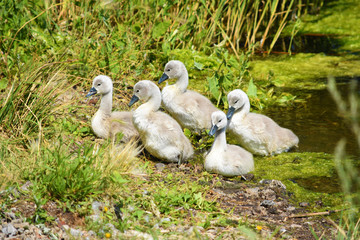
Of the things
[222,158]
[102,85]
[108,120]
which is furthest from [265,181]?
[102,85]

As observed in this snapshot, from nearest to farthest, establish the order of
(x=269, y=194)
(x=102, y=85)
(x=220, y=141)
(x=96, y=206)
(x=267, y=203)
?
(x=96, y=206), (x=267, y=203), (x=269, y=194), (x=220, y=141), (x=102, y=85)

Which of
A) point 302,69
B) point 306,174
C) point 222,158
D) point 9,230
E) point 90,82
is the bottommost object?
point 302,69

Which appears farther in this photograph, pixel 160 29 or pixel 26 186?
pixel 160 29

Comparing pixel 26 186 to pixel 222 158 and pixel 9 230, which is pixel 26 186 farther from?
pixel 222 158

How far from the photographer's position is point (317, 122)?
6711 mm

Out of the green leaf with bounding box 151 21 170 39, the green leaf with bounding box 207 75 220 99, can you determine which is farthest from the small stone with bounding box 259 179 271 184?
the green leaf with bounding box 151 21 170 39

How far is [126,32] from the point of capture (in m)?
7.17

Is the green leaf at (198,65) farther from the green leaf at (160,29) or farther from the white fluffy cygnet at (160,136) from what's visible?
the white fluffy cygnet at (160,136)

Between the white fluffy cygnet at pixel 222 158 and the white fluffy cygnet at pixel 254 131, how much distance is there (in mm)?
476

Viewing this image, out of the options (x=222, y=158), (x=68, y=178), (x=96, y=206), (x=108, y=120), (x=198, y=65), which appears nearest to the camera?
(x=68, y=178)

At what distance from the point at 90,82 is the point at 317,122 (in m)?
2.94

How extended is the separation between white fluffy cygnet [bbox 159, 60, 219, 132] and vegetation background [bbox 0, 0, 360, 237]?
0.23 meters

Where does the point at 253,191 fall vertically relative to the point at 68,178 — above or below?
below

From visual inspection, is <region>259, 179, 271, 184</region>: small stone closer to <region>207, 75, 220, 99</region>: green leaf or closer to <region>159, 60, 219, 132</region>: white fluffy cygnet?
<region>159, 60, 219, 132</region>: white fluffy cygnet
